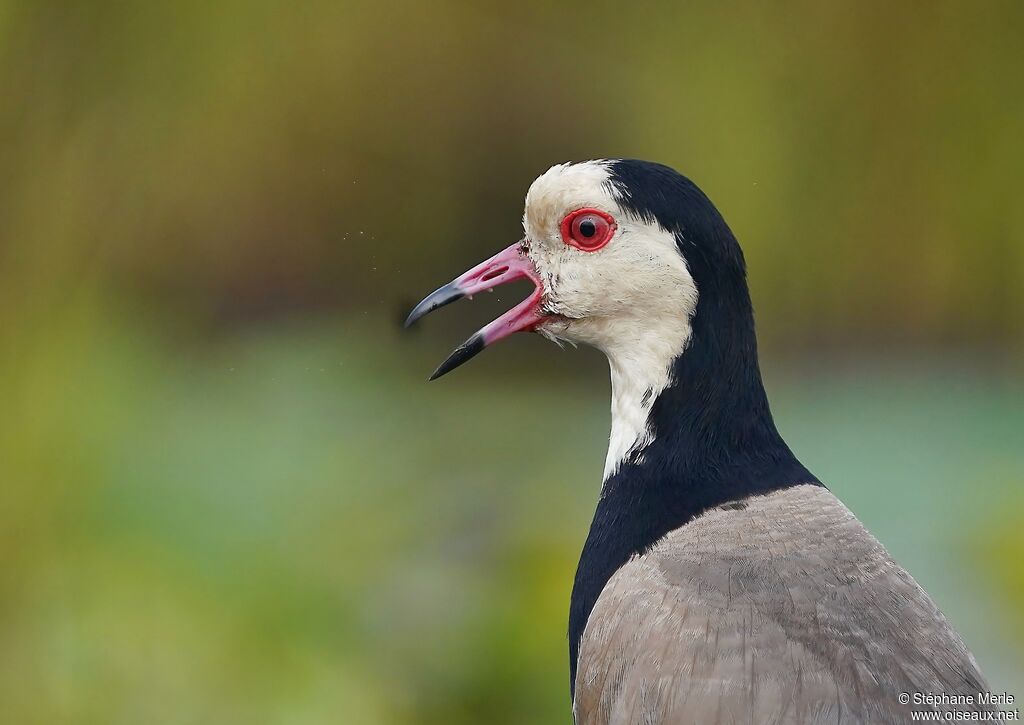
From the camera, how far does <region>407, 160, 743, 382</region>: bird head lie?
1.82 m

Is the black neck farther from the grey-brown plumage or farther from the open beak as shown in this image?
the open beak

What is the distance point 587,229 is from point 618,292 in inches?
4.2

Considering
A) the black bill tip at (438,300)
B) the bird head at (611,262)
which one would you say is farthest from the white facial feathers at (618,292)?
the black bill tip at (438,300)

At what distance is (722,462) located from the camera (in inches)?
71.4

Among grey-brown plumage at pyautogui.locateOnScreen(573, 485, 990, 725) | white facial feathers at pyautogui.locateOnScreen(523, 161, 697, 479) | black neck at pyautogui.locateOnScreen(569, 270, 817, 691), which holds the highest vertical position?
white facial feathers at pyautogui.locateOnScreen(523, 161, 697, 479)

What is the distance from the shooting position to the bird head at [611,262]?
1823mm

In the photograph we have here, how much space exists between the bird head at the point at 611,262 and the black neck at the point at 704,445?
4 centimetres

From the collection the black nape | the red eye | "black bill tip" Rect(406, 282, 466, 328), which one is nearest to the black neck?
the black nape

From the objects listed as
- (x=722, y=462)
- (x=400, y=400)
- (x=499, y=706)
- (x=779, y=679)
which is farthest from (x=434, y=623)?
(x=779, y=679)

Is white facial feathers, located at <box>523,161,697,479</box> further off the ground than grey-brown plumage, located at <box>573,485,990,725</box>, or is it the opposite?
white facial feathers, located at <box>523,161,697,479</box>

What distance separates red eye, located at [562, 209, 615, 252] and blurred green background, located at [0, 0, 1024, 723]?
162 cm

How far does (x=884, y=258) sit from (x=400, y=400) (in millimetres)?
1662

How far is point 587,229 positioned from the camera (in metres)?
1.90

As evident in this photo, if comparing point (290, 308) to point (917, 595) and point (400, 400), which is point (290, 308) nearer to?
point (400, 400)
